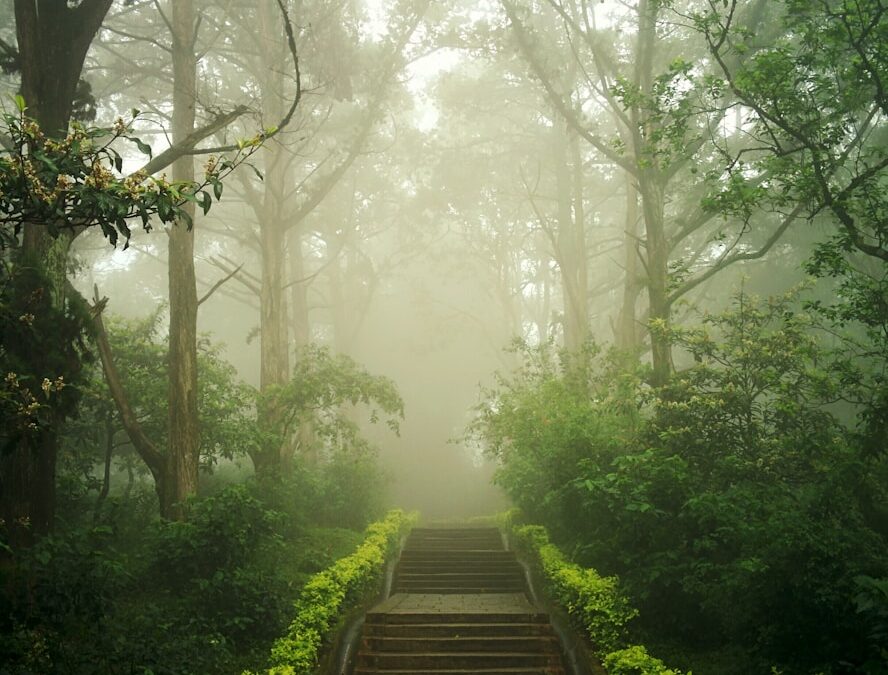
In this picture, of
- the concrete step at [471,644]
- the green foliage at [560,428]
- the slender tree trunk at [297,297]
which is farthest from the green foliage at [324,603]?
the slender tree trunk at [297,297]

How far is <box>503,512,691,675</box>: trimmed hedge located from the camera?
7250 millimetres

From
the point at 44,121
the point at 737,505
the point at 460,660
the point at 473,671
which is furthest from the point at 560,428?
the point at 44,121

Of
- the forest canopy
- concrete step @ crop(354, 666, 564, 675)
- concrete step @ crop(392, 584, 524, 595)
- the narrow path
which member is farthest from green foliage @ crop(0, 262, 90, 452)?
concrete step @ crop(392, 584, 524, 595)

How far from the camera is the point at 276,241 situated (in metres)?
16.3

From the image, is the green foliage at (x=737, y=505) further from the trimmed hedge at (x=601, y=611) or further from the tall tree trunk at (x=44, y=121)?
the tall tree trunk at (x=44, y=121)

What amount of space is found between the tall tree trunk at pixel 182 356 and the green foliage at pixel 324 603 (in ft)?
7.28

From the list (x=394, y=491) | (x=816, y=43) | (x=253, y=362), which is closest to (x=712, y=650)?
(x=816, y=43)

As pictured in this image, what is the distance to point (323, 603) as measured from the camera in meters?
9.40

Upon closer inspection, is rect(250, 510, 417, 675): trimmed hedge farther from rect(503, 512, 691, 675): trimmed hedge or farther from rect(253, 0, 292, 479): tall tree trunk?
rect(253, 0, 292, 479): tall tree trunk

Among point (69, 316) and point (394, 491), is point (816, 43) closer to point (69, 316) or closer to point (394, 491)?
point (69, 316)

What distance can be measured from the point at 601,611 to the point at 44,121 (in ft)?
27.7

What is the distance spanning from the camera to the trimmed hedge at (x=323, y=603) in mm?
7754

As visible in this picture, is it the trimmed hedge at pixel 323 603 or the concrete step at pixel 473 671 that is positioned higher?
the trimmed hedge at pixel 323 603

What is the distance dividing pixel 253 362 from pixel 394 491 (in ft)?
38.9
